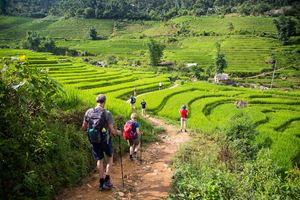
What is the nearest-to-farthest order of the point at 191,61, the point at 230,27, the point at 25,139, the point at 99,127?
the point at 25,139, the point at 99,127, the point at 191,61, the point at 230,27

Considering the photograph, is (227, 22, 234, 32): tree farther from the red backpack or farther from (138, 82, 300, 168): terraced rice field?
the red backpack

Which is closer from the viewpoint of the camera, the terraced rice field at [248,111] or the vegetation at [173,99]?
the vegetation at [173,99]

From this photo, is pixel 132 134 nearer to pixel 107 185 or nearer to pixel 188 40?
pixel 107 185

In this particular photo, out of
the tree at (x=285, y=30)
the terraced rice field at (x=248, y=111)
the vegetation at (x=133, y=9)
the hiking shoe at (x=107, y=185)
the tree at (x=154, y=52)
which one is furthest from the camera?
the vegetation at (x=133, y=9)

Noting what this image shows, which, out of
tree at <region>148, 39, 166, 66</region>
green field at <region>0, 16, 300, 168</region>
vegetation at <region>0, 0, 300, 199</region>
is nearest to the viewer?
vegetation at <region>0, 0, 300, 199</region>

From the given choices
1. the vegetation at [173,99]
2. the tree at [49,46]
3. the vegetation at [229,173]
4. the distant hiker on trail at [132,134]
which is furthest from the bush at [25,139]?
the tree at [49,46]

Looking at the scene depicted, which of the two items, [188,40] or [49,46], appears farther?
[188,40]

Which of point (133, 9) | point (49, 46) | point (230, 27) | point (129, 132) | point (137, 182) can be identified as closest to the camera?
point (137, 182)

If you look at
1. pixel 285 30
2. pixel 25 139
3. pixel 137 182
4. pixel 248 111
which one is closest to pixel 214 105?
pixel 248 111

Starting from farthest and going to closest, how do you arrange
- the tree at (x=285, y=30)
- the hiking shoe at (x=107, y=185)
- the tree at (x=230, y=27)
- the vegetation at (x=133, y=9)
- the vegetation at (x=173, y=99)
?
the vegetation at (x=133, y=9) → the tree at (x=230, y=27) → the tree at (x=285, y=30) → the hiking shoe at (x=107, y=185) → the vegetation at (x=173, y=99)

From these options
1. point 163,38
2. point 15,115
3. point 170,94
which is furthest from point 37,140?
point 163,38

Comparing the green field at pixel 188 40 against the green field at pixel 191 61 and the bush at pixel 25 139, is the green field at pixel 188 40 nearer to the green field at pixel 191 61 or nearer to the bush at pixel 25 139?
the green field at pixel 191 61

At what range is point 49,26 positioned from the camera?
112 m

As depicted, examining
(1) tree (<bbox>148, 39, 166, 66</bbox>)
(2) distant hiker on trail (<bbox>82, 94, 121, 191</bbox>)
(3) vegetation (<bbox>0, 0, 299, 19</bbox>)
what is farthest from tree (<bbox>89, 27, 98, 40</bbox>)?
(2) distant hiker on trail (<bbox>82, 94, 121, 191</bbox>)
